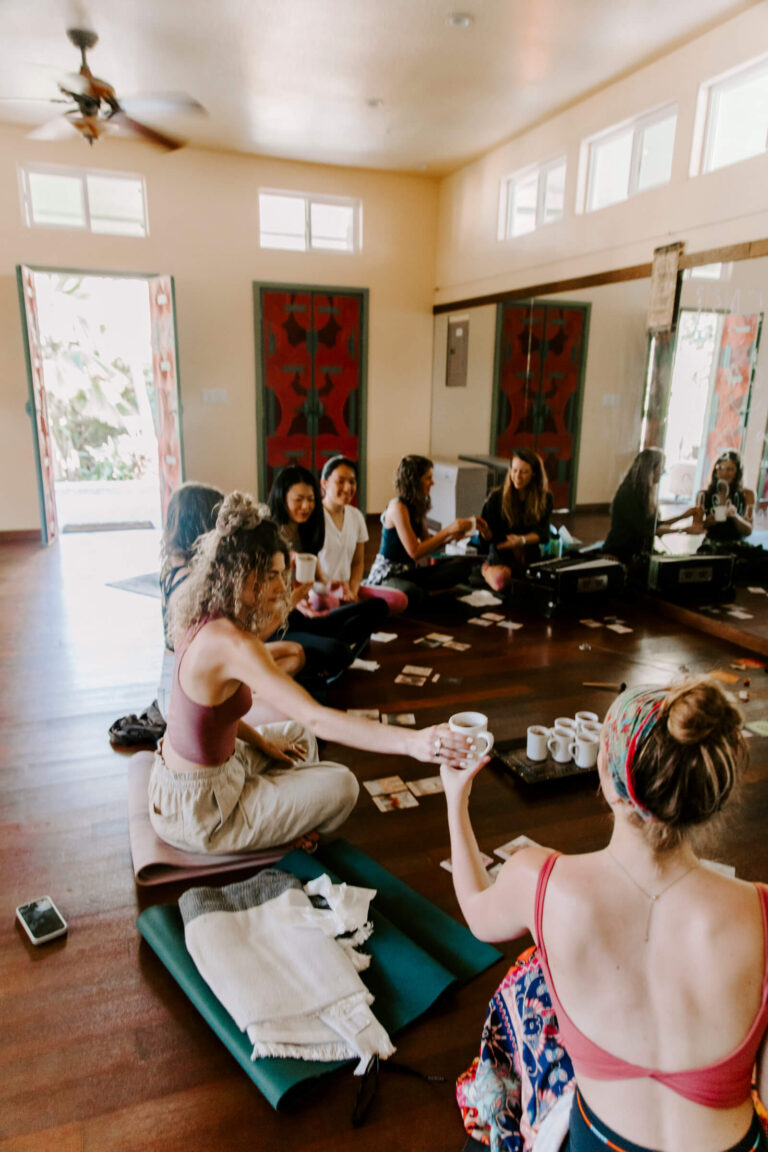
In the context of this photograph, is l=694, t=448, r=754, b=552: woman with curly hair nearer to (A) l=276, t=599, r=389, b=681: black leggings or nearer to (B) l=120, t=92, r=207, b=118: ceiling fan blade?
(A) l=276, t=599, r=389, b=681: black leggings

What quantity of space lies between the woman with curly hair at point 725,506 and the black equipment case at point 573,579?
715mm

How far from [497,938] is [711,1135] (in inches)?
16.5

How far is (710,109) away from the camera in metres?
5.06

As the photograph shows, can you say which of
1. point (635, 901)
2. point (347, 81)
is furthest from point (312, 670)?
point (347, 81)

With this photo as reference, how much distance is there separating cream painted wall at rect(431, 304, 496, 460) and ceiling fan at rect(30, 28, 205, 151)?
384 cm

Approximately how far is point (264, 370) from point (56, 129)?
3.67 m

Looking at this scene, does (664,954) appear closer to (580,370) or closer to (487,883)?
(487,883)

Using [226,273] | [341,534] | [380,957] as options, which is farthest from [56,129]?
[380,957]

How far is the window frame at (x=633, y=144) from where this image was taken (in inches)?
216

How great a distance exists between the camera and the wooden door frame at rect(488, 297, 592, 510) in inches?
258

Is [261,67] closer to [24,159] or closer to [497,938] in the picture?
[24,159]

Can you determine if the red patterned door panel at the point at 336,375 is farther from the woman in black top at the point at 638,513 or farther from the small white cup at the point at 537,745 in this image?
the small white cup at the point at 537,745

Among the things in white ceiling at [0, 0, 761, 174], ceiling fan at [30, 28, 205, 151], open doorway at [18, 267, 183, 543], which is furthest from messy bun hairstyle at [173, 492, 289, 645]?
open doorway at [18, 267, 183, 543]

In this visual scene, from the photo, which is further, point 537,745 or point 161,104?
point 161,104
